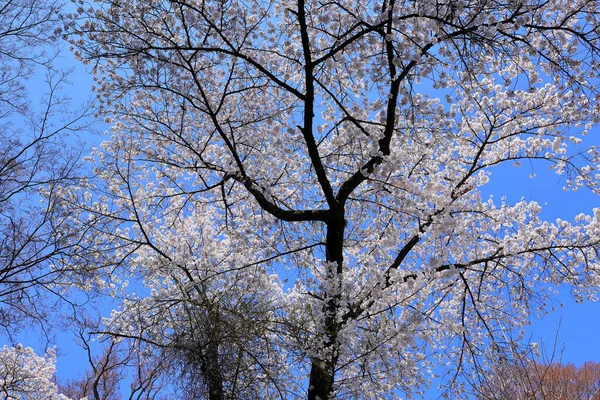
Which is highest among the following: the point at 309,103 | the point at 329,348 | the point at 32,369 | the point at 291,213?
the point at 309,103

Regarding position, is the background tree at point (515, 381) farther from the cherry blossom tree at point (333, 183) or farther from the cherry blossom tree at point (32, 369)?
the cherry blossom tree at point (32, 369)

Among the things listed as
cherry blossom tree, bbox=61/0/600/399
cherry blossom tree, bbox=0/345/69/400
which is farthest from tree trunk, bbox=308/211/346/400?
cherry blossom tree, bbox=0/345/69/400

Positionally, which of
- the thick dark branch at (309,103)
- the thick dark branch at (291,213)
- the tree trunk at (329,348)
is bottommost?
the tree trunk at (329,348)

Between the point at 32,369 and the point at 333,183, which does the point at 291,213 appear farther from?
the point at 32,369

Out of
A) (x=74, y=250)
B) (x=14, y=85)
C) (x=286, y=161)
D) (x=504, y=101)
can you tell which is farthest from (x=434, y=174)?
(x=14, y=85)

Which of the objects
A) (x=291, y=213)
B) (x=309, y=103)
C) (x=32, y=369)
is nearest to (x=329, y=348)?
(x=291, y=213)

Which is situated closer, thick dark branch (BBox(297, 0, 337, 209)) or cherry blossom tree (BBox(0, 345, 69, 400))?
thick dark branch (BBox(297, 0, 337, 209))

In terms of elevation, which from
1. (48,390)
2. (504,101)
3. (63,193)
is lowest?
(48,390)

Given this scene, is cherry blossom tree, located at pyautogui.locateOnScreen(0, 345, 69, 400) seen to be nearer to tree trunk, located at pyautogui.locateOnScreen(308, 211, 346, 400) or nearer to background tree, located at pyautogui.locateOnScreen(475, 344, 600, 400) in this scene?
tree trunk, located at pyautogui.locateOnScreen(308, 211, 346, 400)

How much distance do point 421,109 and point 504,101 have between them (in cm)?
252

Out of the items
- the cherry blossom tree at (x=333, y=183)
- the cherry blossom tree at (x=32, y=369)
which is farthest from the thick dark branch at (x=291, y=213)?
the cherry blossom tree at (x=32, y=369)

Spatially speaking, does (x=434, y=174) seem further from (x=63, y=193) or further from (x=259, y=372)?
(x=63, y=193)

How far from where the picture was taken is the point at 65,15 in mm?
6590

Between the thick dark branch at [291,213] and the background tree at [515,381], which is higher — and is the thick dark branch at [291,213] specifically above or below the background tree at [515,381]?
above
